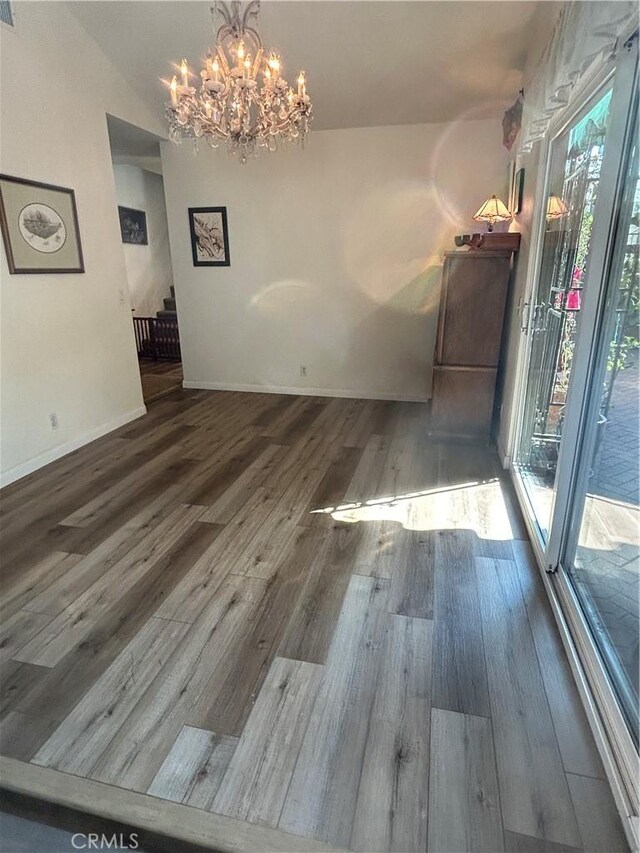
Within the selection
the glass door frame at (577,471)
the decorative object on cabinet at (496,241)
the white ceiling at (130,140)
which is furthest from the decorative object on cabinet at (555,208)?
the white ceiling at (130,140)

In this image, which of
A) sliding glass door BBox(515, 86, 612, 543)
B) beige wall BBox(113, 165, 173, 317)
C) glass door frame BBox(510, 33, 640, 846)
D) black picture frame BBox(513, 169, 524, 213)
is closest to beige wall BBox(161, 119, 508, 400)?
black picture frame BBox(513, 169, 524, 213)

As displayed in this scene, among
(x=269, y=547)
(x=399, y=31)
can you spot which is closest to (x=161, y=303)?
(x=399, y=31)

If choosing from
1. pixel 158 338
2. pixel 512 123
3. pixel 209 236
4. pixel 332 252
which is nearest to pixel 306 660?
pixel 332 252

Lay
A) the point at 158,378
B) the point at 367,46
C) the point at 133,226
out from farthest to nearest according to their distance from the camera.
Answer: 1. the point at 133,226
2. the point at 158,378
3. the point at 367,46

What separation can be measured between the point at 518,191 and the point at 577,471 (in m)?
2.47

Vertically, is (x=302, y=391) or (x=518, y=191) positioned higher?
(x=518, y=191)

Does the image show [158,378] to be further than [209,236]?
Yes

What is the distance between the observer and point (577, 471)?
1.91m

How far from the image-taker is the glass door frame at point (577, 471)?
4.10 feet

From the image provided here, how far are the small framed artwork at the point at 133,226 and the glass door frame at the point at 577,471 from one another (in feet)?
22.9

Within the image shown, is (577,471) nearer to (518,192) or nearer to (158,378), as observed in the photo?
(518,192)

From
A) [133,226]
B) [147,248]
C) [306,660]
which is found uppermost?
[133,226]

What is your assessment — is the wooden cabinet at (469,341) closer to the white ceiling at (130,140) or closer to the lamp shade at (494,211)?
the lamp shade at (494,211)

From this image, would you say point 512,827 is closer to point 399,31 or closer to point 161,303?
point 399,31
